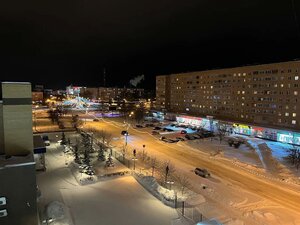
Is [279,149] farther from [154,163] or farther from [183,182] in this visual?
[183,182]

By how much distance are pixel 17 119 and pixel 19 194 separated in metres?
5.75

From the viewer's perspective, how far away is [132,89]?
14575 centimetres

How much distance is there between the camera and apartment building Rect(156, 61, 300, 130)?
1610 inches

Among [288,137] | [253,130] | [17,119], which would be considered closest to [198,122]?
[253,130]

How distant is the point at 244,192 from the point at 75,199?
46.2 ft

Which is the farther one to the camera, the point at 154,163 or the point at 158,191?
the point at 154,163

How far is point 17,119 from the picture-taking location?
1672 cm

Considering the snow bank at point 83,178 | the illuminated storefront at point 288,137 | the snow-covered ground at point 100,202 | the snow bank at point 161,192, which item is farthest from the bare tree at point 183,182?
the illuminated storefront at point 288,137

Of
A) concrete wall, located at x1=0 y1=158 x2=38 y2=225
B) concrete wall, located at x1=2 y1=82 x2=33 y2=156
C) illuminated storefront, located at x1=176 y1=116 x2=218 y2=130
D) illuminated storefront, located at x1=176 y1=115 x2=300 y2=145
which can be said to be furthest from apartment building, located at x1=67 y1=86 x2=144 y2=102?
concrete wall, located at x1=0 y1=158 x2=38 y2=225

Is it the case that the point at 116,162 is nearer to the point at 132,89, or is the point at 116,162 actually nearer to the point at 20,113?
the point at 20,113

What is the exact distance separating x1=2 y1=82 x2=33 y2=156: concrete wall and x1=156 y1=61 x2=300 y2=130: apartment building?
3975cm

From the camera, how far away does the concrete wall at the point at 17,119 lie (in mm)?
16469

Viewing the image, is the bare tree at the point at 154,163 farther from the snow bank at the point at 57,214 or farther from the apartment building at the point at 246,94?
the apartment building at the point at 246,94

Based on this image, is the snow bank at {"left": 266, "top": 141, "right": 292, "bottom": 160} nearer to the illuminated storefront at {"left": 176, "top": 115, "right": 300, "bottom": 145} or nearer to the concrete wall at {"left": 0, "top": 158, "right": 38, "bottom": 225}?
the illuminated storefront at {"left": 176, "top": 115, "right": 300, "bottom": 145}
